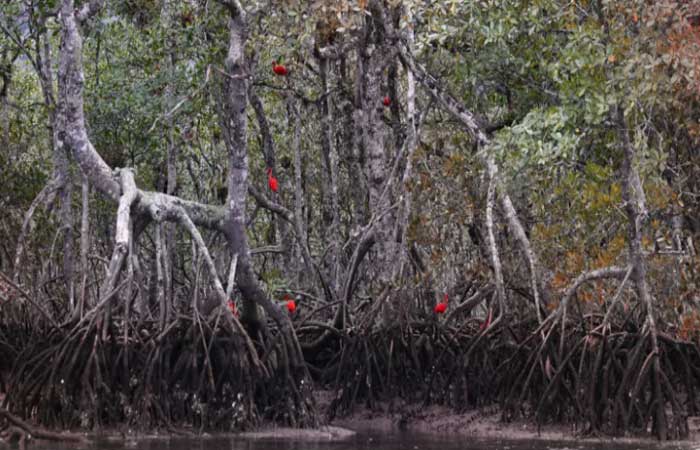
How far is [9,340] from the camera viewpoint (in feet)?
44.9

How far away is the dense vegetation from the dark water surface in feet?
1.19

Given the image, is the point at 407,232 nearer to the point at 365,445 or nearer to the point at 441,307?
the point at 441,307

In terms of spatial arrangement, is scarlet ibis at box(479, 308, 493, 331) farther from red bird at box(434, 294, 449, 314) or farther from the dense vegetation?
red bird at box(434, 294, 449, 314)

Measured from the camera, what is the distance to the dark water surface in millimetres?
10406

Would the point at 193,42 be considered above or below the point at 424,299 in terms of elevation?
above

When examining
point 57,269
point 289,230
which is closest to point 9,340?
point 57,269

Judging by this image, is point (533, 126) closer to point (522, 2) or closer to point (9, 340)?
point (522, 2)

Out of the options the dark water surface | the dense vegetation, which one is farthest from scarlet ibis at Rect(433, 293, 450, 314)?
the dark water surface

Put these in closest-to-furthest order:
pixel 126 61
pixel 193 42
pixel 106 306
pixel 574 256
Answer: pixel 106 306
pixel 574 256
pixel 193 42
pixel 126 61

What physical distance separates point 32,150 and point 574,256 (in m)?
10.2

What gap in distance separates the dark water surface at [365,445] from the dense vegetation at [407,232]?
1.19 feet

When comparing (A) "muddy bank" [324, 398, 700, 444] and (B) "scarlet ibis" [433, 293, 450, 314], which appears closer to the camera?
(A) "muddy bank" [324, 398, 700, 444]

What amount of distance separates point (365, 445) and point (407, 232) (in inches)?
123

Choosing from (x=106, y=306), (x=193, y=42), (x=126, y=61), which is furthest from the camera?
(x=126, y=61)
